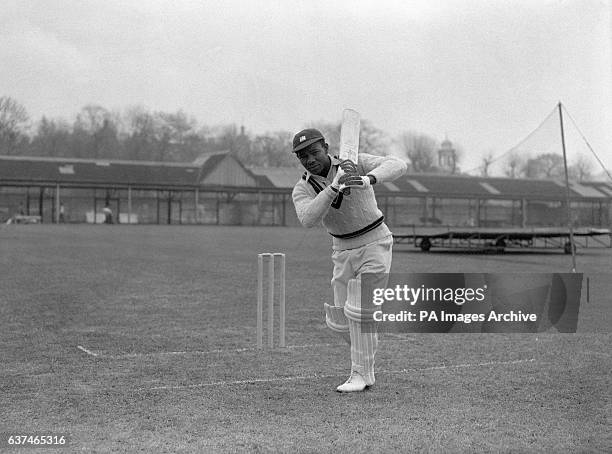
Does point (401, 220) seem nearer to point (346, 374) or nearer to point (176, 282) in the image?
point (176, 282)

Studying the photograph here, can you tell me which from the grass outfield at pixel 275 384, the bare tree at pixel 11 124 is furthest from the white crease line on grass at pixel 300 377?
the bare tree at pixel 11 124

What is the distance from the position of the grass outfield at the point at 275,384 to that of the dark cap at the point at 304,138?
193cm

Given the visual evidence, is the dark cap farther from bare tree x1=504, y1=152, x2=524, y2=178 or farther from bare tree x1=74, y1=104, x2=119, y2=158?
bare tree x1=74, y1=104, x2=119, y2=158

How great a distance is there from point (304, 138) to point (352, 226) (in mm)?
828

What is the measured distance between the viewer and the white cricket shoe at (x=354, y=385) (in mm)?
6824

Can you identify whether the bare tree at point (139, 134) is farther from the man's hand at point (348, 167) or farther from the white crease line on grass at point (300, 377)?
the man's hand at point (348, 167)

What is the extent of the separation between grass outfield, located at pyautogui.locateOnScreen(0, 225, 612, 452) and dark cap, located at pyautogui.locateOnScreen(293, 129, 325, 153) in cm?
193

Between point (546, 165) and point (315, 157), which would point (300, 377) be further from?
point (546, 165)

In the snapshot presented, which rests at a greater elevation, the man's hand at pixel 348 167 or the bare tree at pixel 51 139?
the bare tree at pixel 51 139

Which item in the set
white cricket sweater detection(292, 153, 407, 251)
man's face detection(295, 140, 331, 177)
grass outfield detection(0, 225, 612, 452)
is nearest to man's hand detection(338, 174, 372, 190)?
white cricket sweater detection(292, 153, 407, 251)

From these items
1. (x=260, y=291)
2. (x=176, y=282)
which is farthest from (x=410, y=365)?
(x=176, y=282)

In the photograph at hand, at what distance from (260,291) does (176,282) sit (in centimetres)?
1045

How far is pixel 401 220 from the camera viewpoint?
2035 inches

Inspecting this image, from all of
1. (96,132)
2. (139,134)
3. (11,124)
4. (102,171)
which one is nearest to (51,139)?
(96,132)
